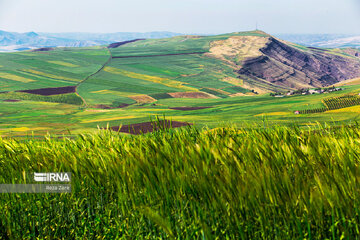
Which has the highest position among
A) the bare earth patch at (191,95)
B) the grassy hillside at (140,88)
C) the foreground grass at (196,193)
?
the foreground grass at (196,193)

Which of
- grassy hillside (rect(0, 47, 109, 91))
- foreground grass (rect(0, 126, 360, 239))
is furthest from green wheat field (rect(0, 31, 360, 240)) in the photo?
grassy hillside (rect(0, 47, 109, 91))

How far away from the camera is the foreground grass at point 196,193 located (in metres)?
2.48

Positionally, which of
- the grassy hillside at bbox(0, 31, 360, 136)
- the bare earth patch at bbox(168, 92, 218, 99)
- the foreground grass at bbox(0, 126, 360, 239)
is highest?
the foreground grass at bbox(0, 126, 360, 239)

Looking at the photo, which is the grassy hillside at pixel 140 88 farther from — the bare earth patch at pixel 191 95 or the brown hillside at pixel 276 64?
the brown hillside at pixel 276 64

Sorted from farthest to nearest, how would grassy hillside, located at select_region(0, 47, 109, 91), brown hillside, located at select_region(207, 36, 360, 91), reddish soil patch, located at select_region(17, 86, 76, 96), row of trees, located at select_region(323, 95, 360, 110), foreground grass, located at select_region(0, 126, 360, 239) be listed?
1. brown hillside, located at select_region(207, 36, 360, 91)
2. grassy hillside, located at select_region(0, 47, 109, 91)
3. reddish soil patch, located at select_region(17, 86, 76, 96)
4. row of trees, located at select_region(323, 95, 360, 110)
5. foreground grass, located at select_region(0, 126, 360, 239)

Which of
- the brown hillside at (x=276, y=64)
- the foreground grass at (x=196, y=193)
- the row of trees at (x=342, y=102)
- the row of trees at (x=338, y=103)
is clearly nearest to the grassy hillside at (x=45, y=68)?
the brown hillside at (x=276, y=64)

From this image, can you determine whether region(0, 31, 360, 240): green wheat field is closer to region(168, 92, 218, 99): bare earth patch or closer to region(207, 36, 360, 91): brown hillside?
region(168, 92, 218, 99): bare earth patch

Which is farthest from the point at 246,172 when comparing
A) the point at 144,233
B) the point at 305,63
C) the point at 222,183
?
the point at 305,63

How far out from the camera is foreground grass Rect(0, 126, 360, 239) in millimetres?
2482

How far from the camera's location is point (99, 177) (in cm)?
331

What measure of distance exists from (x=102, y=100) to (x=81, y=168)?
85324mm

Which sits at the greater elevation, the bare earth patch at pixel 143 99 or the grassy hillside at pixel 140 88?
the grassy hillside at pixel 140 88

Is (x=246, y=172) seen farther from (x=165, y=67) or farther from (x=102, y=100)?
(x=165, y=67)

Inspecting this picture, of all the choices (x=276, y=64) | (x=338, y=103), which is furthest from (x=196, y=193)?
(x=276, y=64)
